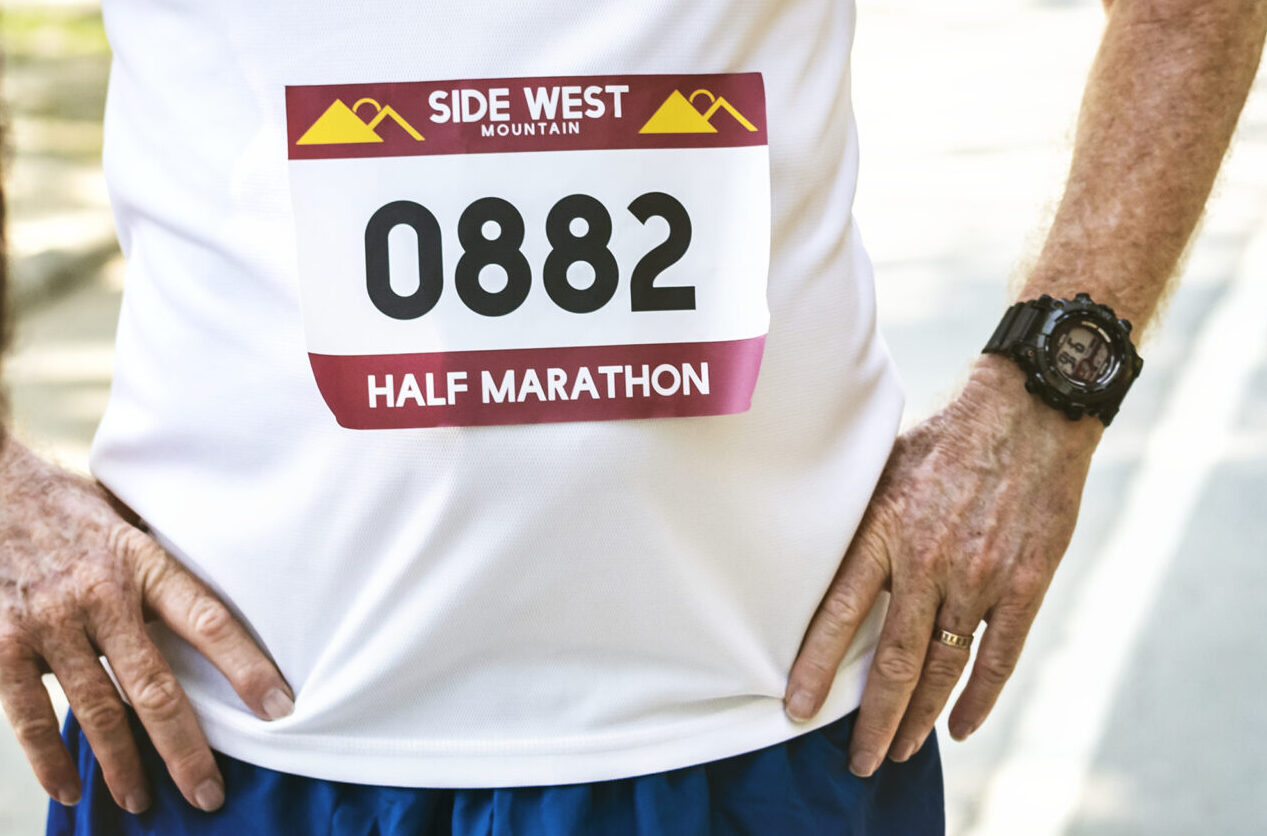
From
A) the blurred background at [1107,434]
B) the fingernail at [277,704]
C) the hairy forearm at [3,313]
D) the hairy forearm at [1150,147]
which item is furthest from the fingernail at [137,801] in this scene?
the hairy forearm at [1150,147]

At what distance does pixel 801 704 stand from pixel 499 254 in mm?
357

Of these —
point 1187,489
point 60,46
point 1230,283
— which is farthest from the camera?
point 60,46

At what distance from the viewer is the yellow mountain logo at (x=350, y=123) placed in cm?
79

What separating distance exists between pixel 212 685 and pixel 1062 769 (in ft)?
6.02

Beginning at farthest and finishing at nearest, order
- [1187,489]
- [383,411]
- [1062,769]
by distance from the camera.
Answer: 1. [1187,489]
2. [1062,769]
3. [383,411]

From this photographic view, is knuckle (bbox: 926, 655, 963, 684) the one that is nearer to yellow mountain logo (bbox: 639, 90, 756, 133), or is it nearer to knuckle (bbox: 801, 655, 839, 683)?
knuckle (bbox: 801, 655, 839, 683)

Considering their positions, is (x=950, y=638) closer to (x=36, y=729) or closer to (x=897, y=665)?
(x=897, y=665)

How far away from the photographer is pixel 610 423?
0.81m

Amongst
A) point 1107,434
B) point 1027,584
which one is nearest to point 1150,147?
point 1027,584

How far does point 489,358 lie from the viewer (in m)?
0.80

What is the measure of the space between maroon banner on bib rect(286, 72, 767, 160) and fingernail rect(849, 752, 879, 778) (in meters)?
0.47

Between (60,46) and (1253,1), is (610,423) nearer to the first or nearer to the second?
(1253,1)

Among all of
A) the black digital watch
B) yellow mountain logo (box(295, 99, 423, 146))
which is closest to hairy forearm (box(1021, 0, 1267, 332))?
the black digital watch

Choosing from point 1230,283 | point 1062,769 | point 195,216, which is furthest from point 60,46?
point 195,216
